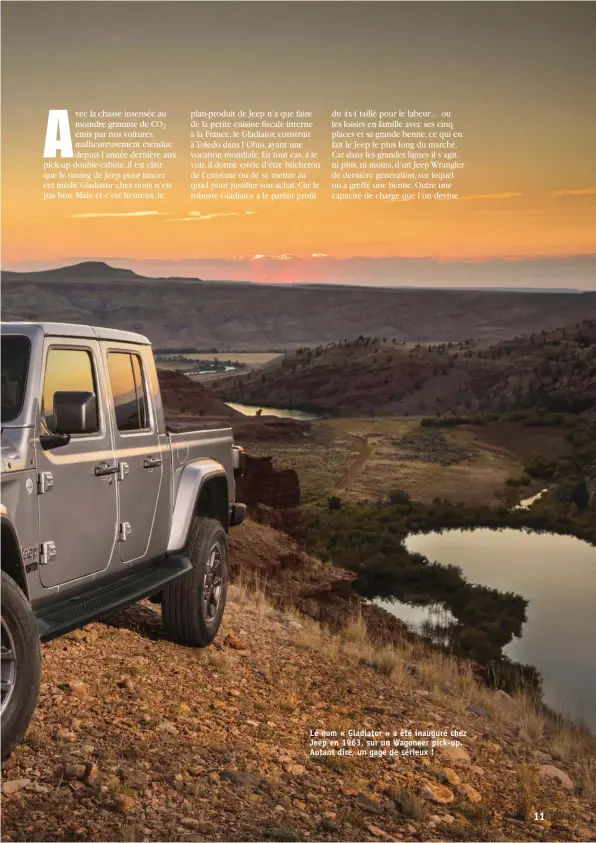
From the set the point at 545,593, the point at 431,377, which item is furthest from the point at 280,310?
the point at 545,593

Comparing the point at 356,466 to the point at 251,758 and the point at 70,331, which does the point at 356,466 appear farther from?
the point at 70,331

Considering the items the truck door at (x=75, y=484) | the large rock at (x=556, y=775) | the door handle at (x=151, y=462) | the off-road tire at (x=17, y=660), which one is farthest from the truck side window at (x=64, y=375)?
the large rock at (x=556, y=775)

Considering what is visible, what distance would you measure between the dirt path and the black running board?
4950 centimetres

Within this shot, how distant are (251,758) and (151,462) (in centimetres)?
200

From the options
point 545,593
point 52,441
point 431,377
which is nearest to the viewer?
point 52,441

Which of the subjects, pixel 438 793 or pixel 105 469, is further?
pixel 438 793

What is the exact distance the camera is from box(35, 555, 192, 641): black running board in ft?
16.6

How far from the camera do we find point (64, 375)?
18.1ft

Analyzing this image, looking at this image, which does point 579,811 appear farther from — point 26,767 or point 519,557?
point 519,557

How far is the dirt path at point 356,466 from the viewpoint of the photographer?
188 ft

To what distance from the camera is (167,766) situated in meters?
5.42

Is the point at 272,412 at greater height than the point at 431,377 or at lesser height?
lesser

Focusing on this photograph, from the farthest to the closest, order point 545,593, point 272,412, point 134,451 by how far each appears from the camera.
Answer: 1. point 272,412
2. point 545,593
3. point 134,451

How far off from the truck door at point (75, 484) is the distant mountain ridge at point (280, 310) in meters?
151
